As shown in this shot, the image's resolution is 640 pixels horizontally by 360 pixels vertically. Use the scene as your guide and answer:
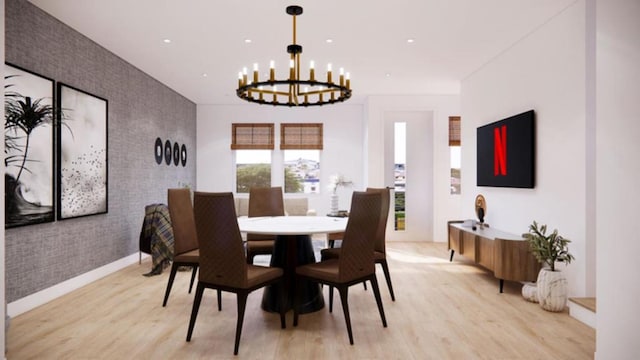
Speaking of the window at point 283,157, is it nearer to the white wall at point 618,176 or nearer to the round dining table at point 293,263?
the round dining table at point 293,263

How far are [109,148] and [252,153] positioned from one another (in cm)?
348

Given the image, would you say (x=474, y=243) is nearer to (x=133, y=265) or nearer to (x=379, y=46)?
(x=379, y=46)

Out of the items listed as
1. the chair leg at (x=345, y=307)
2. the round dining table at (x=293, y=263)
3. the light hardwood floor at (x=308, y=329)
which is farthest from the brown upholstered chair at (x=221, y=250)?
the chair leg at (x=345, y=307)

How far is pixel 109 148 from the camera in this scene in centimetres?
454

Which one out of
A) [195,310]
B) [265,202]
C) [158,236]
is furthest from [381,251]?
[158,236]

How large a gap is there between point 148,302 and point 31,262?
40.0 inches

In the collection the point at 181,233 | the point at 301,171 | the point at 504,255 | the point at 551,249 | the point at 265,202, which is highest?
the point at 301,171

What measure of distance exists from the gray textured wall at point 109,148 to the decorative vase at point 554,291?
4.37 m

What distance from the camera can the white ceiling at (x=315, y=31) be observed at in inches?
132

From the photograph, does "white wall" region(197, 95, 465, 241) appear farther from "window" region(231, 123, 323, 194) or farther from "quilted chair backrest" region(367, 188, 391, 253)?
"quilted chair backrest" region(367, 188, 391, 253)

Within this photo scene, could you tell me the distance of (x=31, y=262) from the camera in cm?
332

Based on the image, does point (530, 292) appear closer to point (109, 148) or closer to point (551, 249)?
point (551, 249)

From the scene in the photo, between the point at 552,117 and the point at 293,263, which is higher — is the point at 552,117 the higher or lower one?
the higher one

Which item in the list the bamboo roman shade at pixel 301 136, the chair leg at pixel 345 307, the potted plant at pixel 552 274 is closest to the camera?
the chair leg at pixel 345 307
